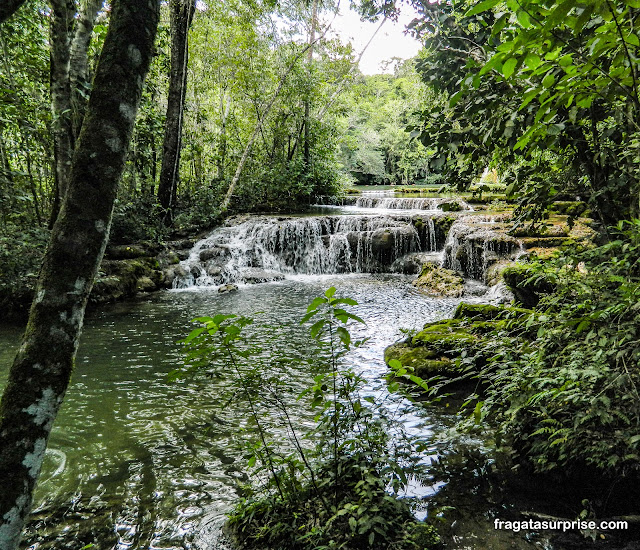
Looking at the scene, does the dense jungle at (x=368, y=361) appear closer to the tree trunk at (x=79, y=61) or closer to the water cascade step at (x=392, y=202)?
the tree trunk at (x=79, y=61)

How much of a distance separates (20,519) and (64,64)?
761 centimetres

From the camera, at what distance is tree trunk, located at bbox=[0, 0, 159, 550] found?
1.75 metres

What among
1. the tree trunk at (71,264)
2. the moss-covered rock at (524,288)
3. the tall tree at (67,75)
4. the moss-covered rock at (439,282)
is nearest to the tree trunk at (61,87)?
the tall tree at (67,75)

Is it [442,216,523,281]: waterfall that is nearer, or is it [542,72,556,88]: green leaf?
[542,72,556,88]: green leaf

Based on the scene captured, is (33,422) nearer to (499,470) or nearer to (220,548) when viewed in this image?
(220,548)

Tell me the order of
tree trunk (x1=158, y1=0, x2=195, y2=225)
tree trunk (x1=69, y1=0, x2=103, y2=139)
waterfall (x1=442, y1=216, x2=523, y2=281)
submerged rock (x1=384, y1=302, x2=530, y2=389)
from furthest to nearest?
tree trunk (x1=158, y1=0, x2=195, y2=225)
waterfall (x1=442, y1=216, x2=523, y2=281)
tree trunk (x1=69, y1=0, x2=103, y2=139)
submerged rock (x1=384, y1=302, x2=530, y2=389)

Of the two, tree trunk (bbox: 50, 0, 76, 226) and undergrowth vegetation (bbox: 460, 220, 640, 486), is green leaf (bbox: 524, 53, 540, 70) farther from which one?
tree trunk (bbox: 50, 0, 76, 226)

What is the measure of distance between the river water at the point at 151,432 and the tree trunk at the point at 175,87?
20.2 feet

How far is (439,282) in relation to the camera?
11234 mm

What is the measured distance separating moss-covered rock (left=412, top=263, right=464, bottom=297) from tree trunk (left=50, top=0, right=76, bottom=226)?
910 centimetres

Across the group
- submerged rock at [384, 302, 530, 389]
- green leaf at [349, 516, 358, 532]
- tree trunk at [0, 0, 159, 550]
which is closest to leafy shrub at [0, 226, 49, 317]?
tree trunk at [0, 0, 159, 550]

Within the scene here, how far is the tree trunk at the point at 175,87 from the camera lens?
12.0 meters

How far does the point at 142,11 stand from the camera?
213 centimetres

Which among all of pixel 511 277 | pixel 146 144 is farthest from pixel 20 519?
pixel 146 144
